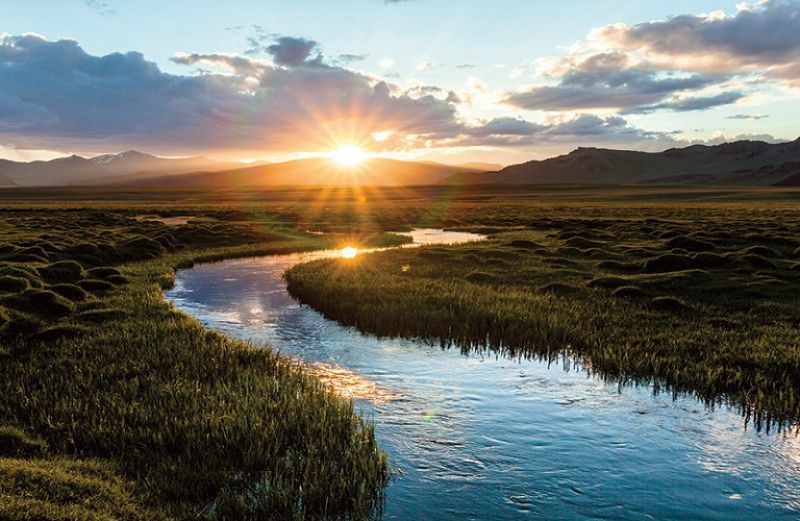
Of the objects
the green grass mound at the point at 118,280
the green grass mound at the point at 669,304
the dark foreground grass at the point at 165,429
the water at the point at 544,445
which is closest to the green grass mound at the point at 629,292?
the green grass mound at the point at 669,304

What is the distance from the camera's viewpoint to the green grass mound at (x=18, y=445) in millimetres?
11940

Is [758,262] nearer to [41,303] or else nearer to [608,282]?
[608,282]

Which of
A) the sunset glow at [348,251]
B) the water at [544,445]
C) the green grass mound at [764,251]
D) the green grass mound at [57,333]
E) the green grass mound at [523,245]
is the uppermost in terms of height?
the green grass mound at [764,251]

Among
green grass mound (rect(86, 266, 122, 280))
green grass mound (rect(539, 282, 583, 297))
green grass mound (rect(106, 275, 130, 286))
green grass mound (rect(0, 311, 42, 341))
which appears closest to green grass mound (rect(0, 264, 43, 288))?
green grass mound (rect(86, 266, 122, 280))

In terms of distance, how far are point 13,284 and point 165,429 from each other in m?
19.8

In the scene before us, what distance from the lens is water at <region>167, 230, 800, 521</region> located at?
1116 centimetres

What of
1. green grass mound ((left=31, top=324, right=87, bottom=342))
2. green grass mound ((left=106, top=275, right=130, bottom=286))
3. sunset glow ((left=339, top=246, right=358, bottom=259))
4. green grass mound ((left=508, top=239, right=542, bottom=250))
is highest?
green grass mound ((left=508, top=239, right=542, bottom=250))

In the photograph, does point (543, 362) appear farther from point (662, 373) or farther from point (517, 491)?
point (517, 491)

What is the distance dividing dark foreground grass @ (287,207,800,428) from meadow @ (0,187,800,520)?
10 centimetres

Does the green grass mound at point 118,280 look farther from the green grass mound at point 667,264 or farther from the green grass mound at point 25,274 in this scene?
the green grass mound at point 667,264

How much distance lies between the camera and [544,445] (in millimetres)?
13695

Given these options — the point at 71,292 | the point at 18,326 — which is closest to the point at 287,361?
the point at 18,326

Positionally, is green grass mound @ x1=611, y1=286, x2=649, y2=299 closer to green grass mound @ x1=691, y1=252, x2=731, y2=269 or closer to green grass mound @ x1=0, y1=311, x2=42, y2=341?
green grass mound @ x1=691, y1=252, x2=731, y2=269

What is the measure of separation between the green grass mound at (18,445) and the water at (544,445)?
7.18 metres
